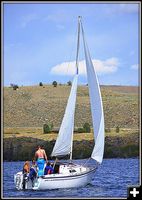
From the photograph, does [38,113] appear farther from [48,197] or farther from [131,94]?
[48,197]

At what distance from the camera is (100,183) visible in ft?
55.8

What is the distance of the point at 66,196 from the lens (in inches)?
587

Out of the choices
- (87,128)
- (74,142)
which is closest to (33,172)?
(74,142)

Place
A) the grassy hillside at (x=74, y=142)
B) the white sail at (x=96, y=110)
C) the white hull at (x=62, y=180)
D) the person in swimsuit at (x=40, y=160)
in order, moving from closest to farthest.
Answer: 1. the white hull at (x=62, y=180)
2. the person in swimsuit at (x=40, y=160)
3. the white sail at (x=96, y=110)
4. the grassy hillside at (x=74, y=142)

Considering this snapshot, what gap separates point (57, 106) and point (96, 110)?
5.37m

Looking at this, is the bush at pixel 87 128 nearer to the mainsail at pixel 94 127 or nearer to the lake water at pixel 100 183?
the lake water at pixel 100 183

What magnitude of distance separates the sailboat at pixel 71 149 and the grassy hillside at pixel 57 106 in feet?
6.86

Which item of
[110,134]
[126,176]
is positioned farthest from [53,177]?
[110,134]

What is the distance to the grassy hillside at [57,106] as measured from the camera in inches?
766

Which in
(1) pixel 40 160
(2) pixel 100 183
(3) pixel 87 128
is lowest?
(2) pixel 100 183

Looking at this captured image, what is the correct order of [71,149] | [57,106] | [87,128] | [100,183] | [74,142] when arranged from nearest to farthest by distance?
[71,149], [100,183], [74,142], [57,106], [87,128]

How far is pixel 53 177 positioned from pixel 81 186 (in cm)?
83

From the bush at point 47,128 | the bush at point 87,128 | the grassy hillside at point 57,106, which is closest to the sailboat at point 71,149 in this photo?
the grassy hillside at point 57,106

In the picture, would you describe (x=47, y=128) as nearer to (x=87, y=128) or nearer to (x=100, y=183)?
(x=87, y=128)
